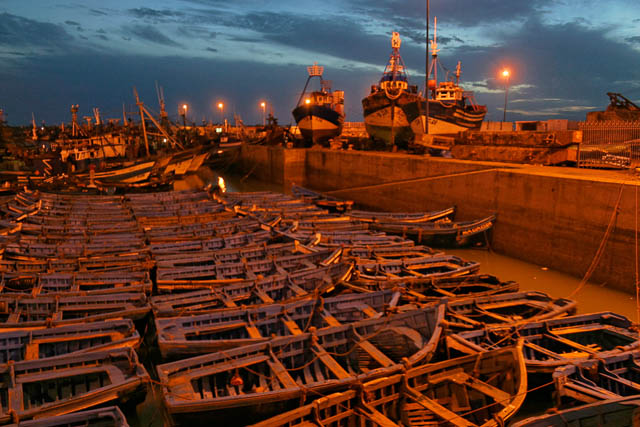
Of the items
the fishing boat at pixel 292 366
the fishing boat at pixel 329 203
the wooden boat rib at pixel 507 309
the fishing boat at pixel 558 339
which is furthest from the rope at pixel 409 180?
the fishing boat at pixel 292 366

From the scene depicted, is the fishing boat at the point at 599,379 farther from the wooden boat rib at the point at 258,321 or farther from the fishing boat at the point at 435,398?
the wooden boat rib at the point at 258,321

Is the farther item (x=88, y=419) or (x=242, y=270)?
(x=242, y=270)

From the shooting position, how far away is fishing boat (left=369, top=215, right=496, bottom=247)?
1830 cm

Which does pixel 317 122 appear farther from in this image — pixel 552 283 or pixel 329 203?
pixel 552 283

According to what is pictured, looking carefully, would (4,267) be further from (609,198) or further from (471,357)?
(609,198)

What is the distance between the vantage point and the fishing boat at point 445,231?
18.3 metres

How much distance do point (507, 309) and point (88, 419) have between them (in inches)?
347

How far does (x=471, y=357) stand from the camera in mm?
7387

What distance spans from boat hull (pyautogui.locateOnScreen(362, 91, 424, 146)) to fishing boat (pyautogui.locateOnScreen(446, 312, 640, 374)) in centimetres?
2662

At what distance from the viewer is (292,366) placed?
26.0 ft

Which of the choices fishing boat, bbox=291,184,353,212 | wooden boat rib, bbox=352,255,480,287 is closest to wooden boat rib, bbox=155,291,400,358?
wooden boat rib, bbox=352,255,480,287

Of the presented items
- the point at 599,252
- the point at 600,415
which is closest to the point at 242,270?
the point at 600,415

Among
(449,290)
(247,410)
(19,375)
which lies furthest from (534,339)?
(19,375)

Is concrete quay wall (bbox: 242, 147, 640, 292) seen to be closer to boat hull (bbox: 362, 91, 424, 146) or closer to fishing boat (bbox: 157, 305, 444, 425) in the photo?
fishing boat (bbox: 157, 305, 444, 425)
